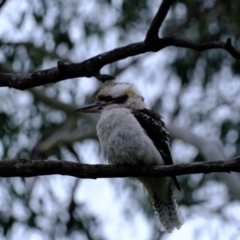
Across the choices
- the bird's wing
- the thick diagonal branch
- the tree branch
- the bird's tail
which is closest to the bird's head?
the bird's wing

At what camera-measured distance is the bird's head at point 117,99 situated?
335 cm

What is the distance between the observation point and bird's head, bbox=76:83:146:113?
3354 mm

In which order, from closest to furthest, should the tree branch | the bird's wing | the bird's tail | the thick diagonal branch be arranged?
the tree branch, the thick diagonal branch, the bird's wing, the bird's tail

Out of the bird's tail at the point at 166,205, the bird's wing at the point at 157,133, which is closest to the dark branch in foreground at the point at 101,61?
the bird's wing at the point at 157,133

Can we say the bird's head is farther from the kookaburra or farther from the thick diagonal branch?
the thick diagonal branch

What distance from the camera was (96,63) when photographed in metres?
2.64

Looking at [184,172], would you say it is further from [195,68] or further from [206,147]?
[195,68]

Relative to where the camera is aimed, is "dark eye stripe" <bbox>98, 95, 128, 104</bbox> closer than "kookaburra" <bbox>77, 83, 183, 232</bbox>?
No

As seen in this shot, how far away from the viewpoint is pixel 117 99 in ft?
11.1

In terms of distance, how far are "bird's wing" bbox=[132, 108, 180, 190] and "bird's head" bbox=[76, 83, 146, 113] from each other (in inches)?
5.3

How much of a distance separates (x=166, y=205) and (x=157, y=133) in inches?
15.5

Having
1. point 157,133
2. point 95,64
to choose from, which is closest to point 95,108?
point 157,133

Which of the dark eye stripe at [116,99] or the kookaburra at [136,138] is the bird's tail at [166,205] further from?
the dark eye stripe at [116,99]

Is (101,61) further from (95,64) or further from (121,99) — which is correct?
(121,99)
